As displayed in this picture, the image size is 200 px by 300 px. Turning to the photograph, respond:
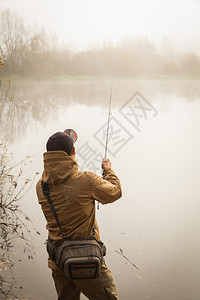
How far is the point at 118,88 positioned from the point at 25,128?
238 centimetres

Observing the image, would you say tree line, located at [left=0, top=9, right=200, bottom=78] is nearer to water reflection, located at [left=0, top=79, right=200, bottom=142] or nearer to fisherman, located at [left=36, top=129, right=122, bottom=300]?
water reflection, located at [left=0, top=79, right=200, bottom=142]

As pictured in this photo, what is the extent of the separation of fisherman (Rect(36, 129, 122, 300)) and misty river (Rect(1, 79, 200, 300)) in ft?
3.75

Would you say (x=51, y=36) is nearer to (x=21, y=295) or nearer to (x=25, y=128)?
(x=25, y=128)

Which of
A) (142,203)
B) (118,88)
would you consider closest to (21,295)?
(142,203)

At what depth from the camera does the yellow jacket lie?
137cm

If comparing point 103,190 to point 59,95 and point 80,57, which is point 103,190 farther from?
point 80,57

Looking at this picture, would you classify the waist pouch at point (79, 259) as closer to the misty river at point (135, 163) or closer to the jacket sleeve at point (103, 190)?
the jacket sleeve at point (103, 190)

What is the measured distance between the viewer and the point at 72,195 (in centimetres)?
137

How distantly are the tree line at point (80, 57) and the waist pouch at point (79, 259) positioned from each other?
3632mm

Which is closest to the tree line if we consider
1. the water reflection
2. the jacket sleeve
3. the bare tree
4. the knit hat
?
the bare tree

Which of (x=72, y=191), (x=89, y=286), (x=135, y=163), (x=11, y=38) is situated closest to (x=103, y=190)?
(x=72, y=191)

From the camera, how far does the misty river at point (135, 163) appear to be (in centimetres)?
270

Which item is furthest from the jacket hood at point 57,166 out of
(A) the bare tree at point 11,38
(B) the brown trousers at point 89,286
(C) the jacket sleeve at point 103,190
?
(A) the bare tree at point 11,38

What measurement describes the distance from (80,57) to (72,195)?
15.2 feet
